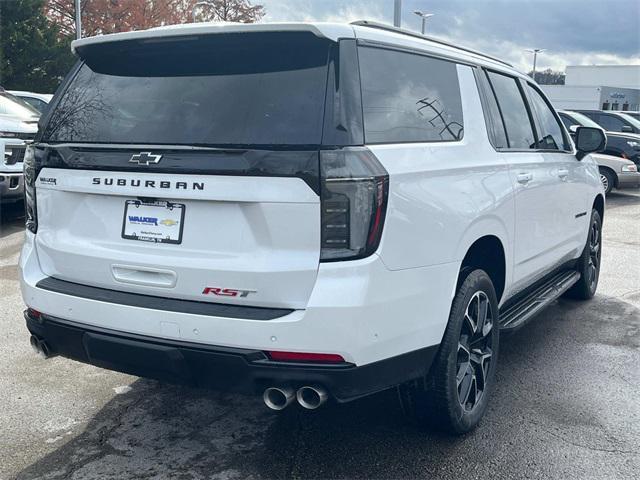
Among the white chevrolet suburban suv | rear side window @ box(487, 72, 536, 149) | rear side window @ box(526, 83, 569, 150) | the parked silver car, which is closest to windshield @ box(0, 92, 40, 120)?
the white chevrolet suburban suv

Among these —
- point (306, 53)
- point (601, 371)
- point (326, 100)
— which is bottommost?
point (601, 371)

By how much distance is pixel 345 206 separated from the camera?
8.62 ft

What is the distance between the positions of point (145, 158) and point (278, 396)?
1.12 m

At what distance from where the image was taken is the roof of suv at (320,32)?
2.75 metres

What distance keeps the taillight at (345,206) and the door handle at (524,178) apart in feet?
5.44

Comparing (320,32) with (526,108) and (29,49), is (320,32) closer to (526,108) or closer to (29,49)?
(526,108)

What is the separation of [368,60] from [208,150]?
2.54 ft

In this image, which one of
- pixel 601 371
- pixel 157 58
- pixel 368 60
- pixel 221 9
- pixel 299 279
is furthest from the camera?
pixel 221 9

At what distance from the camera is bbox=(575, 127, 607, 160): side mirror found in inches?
207

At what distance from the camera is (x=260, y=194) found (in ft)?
8.75

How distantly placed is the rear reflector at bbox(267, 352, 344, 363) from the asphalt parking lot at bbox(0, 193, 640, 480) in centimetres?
72

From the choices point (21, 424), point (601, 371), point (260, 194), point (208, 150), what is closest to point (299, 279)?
point (260, 194)

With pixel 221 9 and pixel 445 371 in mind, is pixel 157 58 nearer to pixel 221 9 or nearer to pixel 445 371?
pixel 445 371

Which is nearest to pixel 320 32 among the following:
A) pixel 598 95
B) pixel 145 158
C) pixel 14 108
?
pixel 145 158
